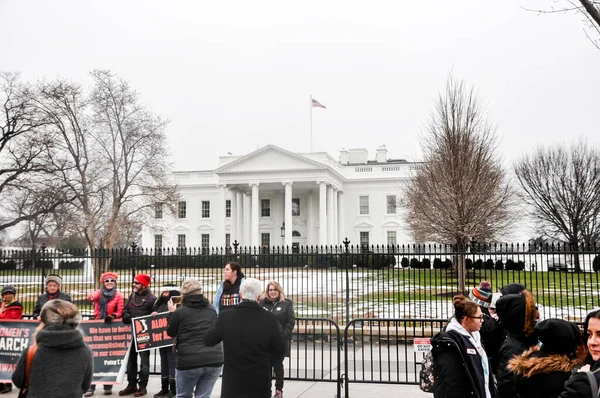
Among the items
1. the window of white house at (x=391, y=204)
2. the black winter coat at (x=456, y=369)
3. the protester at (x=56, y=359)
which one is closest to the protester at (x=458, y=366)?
the black winter coat at (x=456, y=369)

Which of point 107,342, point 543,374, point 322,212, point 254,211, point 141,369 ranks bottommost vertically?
point 141,369

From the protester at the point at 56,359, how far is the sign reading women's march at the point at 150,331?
3938 millimetres

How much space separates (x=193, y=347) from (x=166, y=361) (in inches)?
97.1

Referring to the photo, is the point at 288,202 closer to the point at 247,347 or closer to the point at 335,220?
the point at 335,220

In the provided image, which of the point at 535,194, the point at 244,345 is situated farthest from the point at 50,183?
the point at 535,194

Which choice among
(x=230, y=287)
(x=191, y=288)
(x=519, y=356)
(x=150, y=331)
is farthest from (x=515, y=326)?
(x=150, y=331)

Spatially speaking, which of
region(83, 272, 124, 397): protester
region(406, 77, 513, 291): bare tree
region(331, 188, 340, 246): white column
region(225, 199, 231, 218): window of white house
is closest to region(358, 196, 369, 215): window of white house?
region(331, 188, 340, 246): white column

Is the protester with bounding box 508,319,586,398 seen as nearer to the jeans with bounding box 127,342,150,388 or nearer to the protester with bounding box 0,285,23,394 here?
the jeans with bounding box 127,342,150,388

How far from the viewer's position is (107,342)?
789cm

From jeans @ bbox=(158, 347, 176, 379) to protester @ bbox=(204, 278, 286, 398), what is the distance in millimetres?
3258

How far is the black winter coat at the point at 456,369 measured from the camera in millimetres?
3826

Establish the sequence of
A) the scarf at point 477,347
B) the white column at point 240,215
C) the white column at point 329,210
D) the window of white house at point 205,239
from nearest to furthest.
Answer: the scarf at point 477,347, the white column at point 329,210, the white column at point 240,215, the window of white house at point 205,239

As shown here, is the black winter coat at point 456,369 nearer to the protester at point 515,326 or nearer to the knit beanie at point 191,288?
the protester at point 515,326

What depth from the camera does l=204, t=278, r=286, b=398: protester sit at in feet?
15.0
